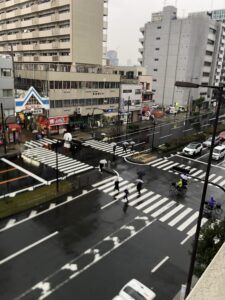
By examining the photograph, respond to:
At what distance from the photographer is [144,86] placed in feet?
224

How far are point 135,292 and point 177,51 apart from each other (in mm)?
84487

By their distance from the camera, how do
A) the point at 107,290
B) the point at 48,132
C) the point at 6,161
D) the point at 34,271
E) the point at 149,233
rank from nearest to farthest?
the point at 107,290 < the point at 34,271 < the point at 149,233 < the point at 6,161 < the point at 48,132

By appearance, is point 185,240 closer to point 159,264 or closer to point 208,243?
point 159,264

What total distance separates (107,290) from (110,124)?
4605 cm

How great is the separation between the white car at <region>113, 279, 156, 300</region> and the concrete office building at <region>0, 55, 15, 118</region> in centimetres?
3433

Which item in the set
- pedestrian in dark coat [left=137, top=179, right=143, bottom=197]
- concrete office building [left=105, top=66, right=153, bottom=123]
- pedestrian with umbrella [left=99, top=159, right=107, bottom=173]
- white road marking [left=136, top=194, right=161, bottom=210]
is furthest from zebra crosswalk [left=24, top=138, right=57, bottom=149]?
white road marking [left=136, top=194, right=161, bottom=210]

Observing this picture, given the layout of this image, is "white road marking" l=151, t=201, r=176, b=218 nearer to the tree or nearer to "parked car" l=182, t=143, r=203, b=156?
the tree

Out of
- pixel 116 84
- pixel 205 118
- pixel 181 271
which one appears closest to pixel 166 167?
pixel 181 271

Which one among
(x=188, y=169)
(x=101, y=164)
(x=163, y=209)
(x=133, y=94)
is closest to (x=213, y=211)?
(x=163, y=209)

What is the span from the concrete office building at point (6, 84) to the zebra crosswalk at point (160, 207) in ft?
72.6

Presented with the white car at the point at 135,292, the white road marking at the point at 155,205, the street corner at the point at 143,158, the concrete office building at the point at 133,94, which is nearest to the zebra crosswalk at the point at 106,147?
the street corner at the point at 143,158

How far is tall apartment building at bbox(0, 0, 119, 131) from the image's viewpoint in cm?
4678

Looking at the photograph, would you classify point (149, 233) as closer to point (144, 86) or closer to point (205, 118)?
point (144, 86)

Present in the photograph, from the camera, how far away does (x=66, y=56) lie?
5384 cm
